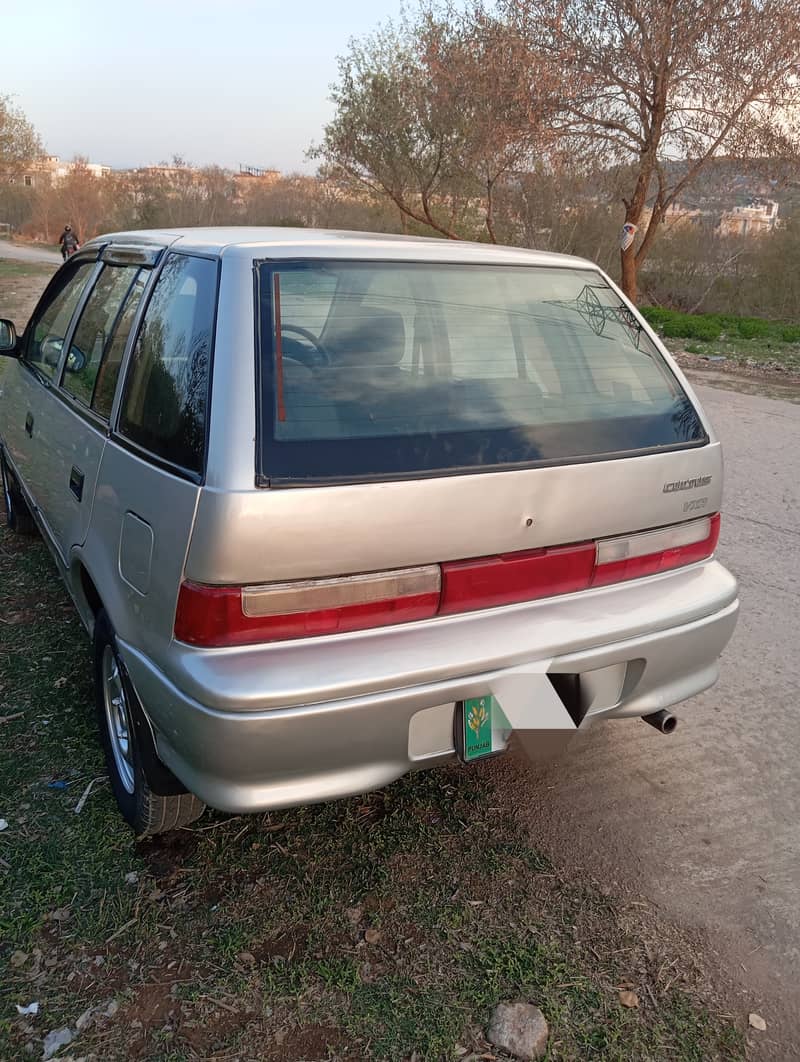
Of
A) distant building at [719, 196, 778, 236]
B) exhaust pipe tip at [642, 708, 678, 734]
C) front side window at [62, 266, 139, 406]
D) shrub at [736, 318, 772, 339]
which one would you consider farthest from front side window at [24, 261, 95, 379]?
distant building at [719, 196, 778, 236]

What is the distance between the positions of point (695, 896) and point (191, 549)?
1.73 m

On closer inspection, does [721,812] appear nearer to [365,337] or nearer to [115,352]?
[365,337]

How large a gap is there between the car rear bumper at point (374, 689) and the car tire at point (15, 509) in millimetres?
2927

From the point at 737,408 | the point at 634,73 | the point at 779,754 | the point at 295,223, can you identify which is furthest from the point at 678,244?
the point at 779,754

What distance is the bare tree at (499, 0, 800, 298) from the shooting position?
508 inches

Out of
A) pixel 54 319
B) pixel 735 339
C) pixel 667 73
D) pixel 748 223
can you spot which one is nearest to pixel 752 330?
pixel 735 339

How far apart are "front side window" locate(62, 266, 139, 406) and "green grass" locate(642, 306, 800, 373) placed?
12.2 metres

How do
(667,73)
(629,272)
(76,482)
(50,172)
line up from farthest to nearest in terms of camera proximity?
(50,172) → (629,272) → (667,73) → (76,482)

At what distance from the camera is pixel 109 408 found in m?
2.60

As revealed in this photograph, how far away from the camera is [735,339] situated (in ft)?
55.6

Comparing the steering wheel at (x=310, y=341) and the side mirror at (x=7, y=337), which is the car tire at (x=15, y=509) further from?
the steering wheel at (x=310, y=341)

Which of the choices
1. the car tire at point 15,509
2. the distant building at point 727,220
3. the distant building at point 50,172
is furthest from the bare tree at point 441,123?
the distant building at point 50,172

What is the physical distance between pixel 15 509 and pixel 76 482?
2.39 metres

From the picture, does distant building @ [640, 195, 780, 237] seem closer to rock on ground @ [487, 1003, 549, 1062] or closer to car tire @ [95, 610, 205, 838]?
car tire @ [95, 610, 205, 838]
